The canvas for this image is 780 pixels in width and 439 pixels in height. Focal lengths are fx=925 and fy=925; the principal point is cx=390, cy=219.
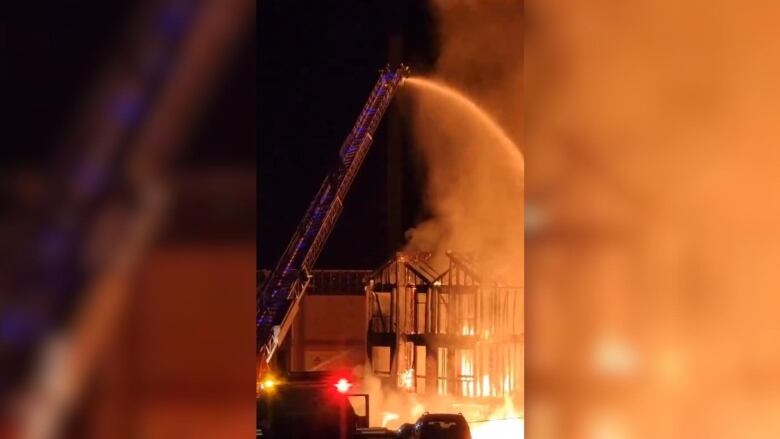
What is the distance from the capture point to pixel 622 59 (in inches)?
38.4

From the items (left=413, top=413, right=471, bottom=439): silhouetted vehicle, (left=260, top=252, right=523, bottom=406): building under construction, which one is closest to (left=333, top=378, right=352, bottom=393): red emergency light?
(left=413, top=413, right=471, bottom=439): silhouetted vehicle

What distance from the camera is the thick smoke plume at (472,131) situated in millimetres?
8117

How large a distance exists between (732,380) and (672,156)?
232mm

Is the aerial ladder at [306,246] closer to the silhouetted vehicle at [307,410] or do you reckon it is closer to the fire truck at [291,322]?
the fire truck at [291,322]

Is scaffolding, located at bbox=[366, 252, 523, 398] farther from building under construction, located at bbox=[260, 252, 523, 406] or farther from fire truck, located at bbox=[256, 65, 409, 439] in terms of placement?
fire truck, located at bbox=[256, 65, 409, 439]

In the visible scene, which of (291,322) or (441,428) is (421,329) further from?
(441,428)

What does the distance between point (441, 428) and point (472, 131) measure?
3.84 meters

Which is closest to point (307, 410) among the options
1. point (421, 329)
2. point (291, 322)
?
point (291, 322)

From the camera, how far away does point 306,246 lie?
6.31 m

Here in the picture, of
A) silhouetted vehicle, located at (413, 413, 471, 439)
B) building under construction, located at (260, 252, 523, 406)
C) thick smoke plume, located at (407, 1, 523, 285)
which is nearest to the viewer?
silhouetted vehicle, located at (413, 413, 471, 439)

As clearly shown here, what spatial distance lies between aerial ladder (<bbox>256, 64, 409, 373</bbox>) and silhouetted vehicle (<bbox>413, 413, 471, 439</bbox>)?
97 centimetres

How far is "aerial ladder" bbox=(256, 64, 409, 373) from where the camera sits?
595 centimetres

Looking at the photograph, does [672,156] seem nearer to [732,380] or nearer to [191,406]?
[732,380]

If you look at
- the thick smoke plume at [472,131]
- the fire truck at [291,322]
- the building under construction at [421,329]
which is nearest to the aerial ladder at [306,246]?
the fire truck at [291,322]
